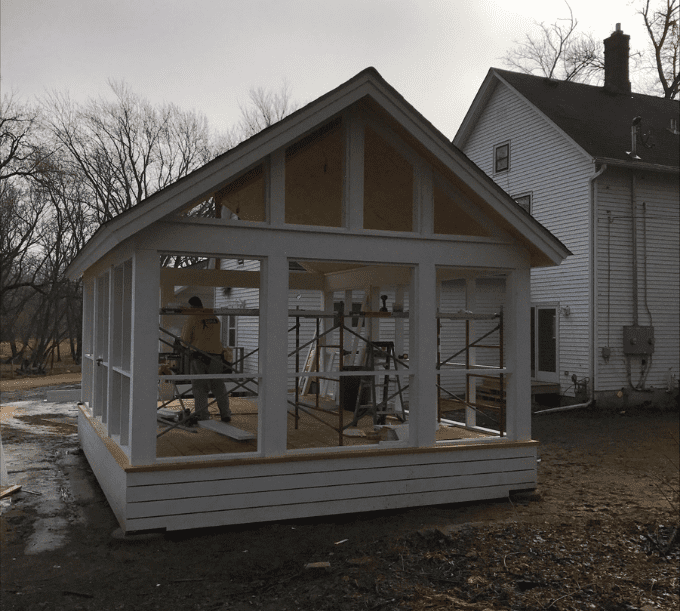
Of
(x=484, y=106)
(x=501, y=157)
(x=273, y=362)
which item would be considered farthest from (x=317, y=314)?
(x=484, y=106)

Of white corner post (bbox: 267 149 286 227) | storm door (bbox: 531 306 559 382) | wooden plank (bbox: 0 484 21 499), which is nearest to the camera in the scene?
white corner post (bbox: 267 149 286 227)

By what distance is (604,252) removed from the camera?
54.2ft

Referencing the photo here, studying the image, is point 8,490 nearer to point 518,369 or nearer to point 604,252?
point 518,369

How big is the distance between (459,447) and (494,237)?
8.01ft

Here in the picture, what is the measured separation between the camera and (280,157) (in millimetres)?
7074

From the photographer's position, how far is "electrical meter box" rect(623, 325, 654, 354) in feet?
54.3

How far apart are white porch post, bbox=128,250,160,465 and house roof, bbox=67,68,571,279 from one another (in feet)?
1.24

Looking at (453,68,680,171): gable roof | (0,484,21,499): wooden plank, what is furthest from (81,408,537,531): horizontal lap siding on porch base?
(453,68,680,171): gable roof

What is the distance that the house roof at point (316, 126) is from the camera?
641cm

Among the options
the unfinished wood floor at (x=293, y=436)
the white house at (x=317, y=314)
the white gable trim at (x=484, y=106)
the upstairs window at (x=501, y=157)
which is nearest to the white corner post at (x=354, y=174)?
the white house at (x=317, y=314)

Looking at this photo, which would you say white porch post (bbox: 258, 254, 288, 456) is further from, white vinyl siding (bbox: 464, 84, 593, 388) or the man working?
white vinyl siding (bbox: 464, 84, 593, 388)

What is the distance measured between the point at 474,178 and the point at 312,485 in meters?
3.72

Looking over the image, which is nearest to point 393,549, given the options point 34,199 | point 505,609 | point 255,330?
point 505,609

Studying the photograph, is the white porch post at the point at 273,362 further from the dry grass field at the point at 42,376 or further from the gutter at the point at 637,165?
the dry grass field at the point at 42,376
